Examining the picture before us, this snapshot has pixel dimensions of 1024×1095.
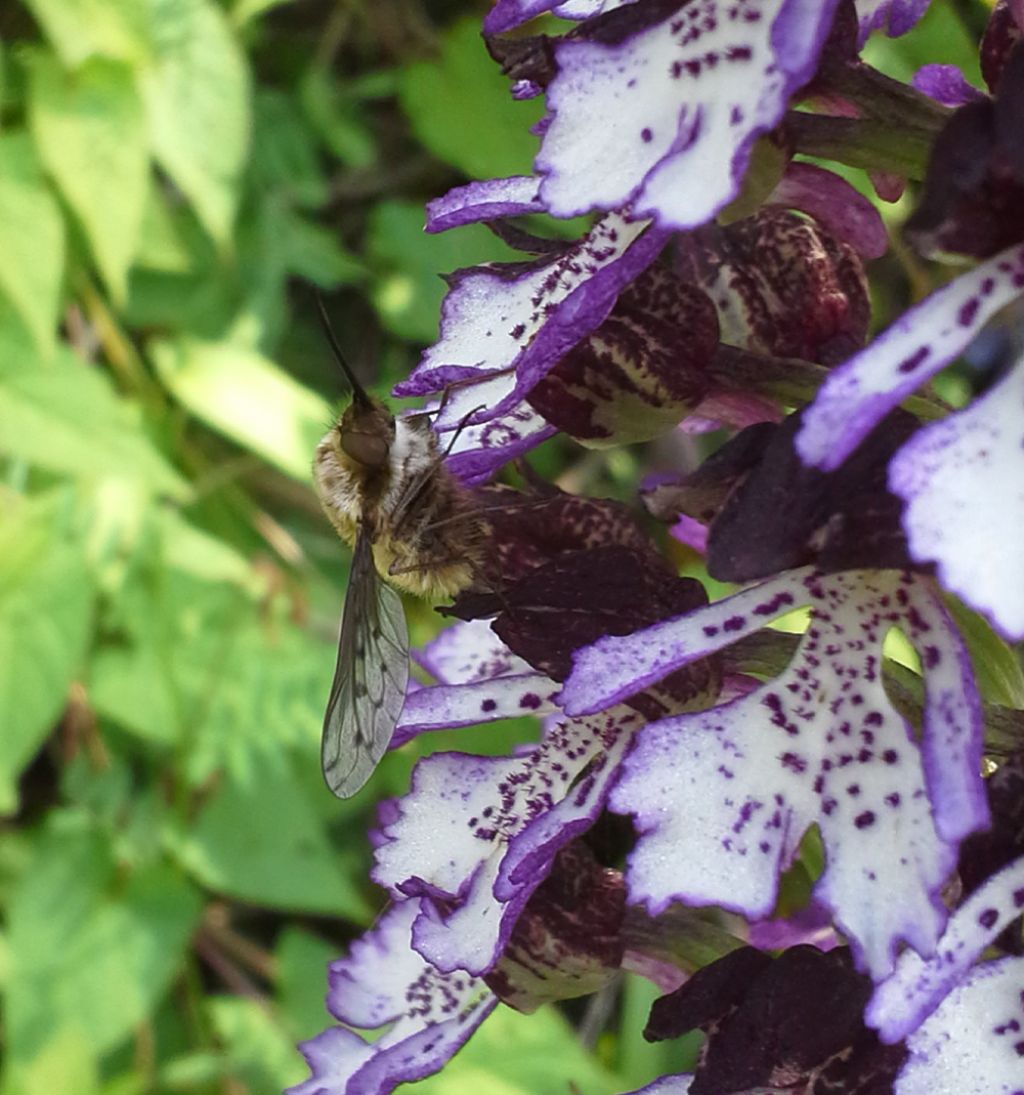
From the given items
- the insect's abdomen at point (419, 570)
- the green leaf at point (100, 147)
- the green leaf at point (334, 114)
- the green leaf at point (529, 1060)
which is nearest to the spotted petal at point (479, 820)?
the insect's abdomen at point (419, 570)

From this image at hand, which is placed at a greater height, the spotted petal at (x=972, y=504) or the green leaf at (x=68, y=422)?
the spotted petal at (x=972, y=504)

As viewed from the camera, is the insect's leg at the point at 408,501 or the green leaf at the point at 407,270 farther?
the green leaf at the point at 407,270

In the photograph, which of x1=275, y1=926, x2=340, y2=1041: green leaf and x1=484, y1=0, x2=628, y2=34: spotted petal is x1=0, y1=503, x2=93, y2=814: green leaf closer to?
x1=275, y1=926, x2=340, y2=1041: green leaf

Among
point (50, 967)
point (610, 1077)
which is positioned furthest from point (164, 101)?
point (610, 1077)

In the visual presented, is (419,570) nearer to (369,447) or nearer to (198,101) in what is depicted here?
(369,447)

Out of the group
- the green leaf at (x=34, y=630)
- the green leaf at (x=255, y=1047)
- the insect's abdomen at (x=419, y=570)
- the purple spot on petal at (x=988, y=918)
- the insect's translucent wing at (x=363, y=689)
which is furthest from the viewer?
the green leaf at (x=255, y=1047)

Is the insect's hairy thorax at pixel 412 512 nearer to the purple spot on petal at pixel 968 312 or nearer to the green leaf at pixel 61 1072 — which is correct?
the purple spot on petal at pixel 968 312

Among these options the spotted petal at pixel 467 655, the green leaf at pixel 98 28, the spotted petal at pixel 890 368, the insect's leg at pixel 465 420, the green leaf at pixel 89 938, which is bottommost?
the green leaf at pixel 89 938

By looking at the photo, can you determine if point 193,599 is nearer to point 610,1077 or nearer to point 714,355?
point 610,1077
